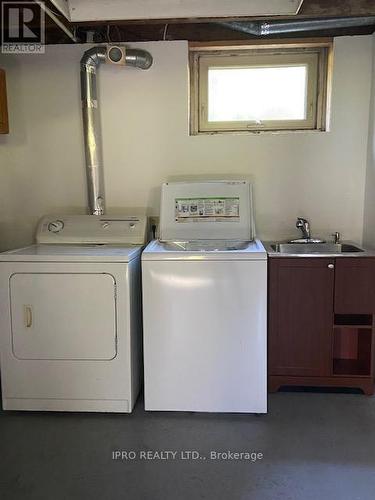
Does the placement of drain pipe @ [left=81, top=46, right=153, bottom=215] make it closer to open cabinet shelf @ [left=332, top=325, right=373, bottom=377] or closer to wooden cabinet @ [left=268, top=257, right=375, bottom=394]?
wooden cabinet @ [left=268, top=257, right=375, bottom=394]

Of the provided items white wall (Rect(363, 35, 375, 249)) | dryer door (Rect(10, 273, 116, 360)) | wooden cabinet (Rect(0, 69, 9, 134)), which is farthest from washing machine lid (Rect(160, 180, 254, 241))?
wooden cabinet (Rect(0, 69, 9, 134))

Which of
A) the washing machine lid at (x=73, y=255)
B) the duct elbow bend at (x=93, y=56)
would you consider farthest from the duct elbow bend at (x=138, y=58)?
the washing machine lid at (x=73, y=255)

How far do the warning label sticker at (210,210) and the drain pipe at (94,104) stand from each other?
0.57 m

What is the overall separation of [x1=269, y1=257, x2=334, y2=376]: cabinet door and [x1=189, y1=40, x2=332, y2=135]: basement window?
1.02 metres

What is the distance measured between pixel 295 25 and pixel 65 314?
212cm

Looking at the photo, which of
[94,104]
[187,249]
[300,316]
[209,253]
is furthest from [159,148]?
[300,316]

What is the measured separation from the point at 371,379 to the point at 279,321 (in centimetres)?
63

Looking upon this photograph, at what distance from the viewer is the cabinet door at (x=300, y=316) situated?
232cm

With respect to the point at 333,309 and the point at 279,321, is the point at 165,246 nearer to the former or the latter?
the point at 279,321

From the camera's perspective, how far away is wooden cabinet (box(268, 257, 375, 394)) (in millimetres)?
2309

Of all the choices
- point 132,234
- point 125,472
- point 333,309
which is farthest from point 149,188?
point 125,472

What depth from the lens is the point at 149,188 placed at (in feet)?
9.26

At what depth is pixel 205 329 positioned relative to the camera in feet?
6.97
